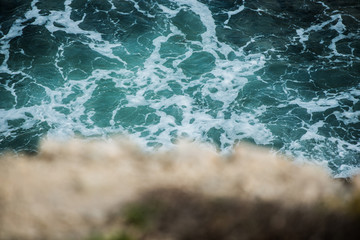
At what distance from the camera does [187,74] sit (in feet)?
57.5

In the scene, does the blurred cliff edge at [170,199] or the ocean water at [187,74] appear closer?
the blurred cliff edge at [170,199]

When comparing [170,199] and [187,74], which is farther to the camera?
[187,74]

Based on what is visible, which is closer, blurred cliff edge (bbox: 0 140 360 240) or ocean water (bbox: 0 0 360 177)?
blurred cliff edge (bbox: 0 140 360 240)

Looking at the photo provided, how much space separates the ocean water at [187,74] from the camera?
1465 centimetres

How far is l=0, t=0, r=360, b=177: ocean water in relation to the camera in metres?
14.6

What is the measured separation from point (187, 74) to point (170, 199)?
1339cm

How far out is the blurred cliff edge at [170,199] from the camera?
4.34 meters

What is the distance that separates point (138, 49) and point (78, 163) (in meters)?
14.4

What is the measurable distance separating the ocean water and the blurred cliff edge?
884 cm

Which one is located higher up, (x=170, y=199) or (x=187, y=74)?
(x=170, y=199)

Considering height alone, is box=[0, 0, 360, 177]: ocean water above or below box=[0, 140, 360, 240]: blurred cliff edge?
below

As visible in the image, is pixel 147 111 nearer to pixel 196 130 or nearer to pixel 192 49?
pixel 196 130

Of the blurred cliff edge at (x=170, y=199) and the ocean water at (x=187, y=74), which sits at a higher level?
the blurred cliff edge at (x=170, y=199)

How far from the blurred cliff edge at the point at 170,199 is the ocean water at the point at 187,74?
8842 millimetres
